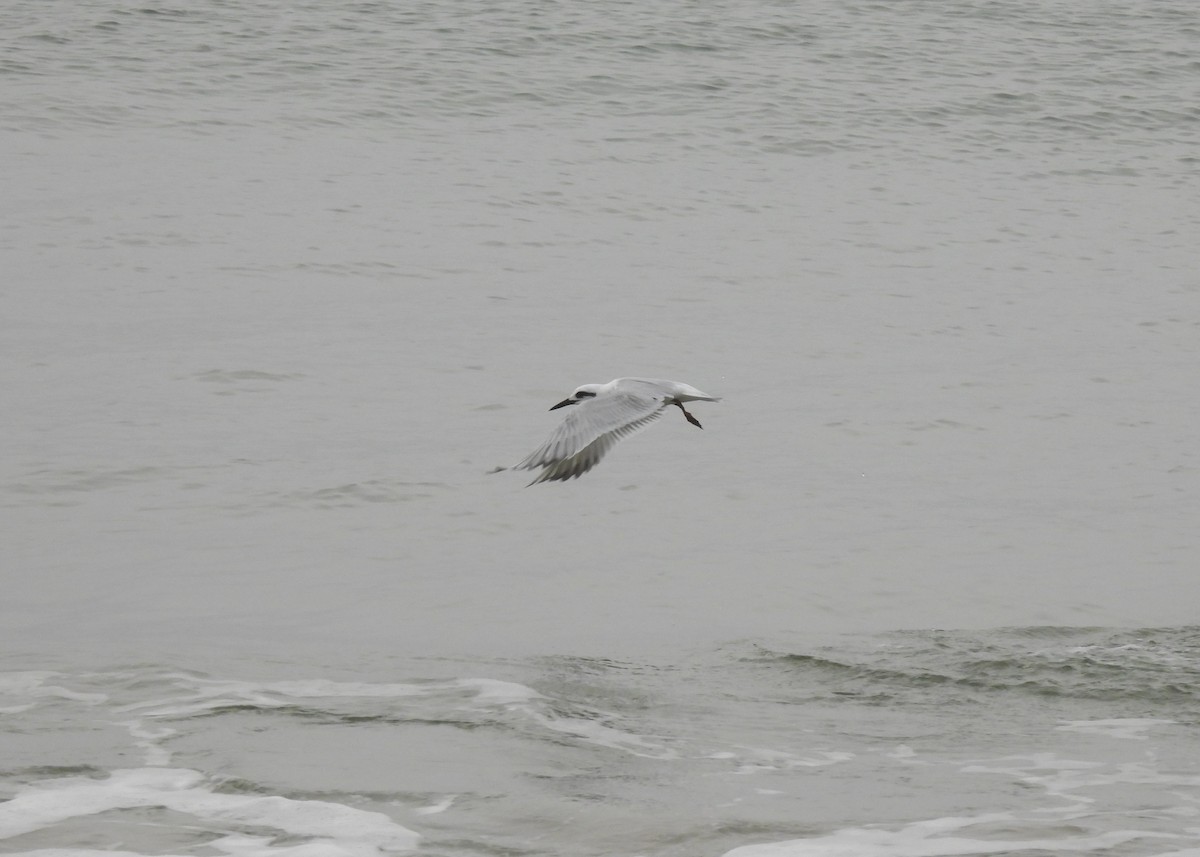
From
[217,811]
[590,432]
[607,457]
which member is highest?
[590,432]

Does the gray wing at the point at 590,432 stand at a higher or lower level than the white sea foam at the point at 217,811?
higher

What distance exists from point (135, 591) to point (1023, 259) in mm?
10329

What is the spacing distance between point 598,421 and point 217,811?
113 inches

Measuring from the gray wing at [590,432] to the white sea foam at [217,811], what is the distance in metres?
2.23

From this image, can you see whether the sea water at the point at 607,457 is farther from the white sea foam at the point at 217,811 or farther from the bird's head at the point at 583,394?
the bird's head at the point at 583,394

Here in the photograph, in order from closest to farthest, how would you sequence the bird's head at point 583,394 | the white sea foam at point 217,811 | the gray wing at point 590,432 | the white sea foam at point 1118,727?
the white sea foam at point 217,811, the white sea foam at point 1118,727, the gray wing at point 590,432, the bird's head at point 583,394

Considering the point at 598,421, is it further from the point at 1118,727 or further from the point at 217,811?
the point at 217,811

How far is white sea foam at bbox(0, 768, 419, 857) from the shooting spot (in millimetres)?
5637

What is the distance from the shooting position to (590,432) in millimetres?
7883

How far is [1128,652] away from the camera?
25.6ft

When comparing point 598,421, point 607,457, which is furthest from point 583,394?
point 607,457

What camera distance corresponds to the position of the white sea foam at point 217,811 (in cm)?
564

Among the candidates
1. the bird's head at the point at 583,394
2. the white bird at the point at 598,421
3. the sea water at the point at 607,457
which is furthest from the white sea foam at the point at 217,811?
the bird's head at the point at 583,394

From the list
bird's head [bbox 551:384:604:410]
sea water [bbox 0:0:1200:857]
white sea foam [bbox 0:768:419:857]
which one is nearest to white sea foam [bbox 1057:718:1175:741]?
sea water [bbox 0:0:1200:857]
